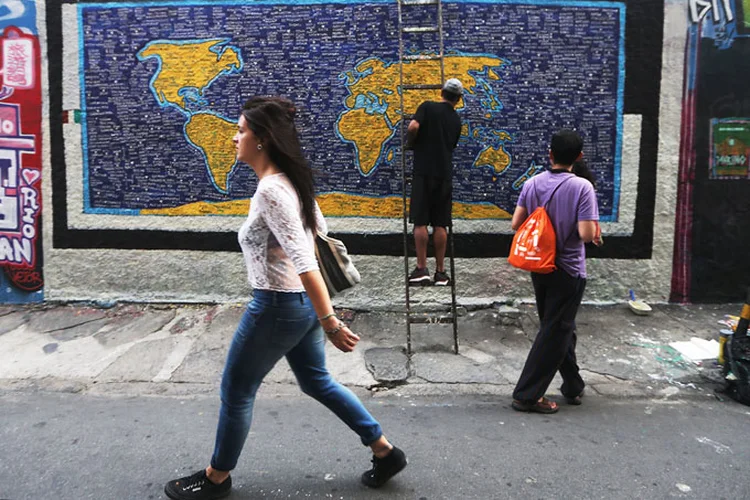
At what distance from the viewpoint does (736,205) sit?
5797 mm

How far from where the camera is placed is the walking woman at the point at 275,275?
7.60ft

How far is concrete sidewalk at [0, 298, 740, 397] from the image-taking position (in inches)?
170

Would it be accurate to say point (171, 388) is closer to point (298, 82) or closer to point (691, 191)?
point (298, 82)

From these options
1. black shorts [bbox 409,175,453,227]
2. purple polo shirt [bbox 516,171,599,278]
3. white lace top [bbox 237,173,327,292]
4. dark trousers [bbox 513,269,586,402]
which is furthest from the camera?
black shorts [bbox 409,175,453,227]

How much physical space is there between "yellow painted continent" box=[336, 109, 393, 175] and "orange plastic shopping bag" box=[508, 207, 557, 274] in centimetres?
240

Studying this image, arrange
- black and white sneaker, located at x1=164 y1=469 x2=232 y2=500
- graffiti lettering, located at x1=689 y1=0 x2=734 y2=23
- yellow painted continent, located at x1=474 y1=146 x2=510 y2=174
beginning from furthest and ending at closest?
yellow painted continent, located at x1=474 y1=146 x2=510 y2=174
graffiti lettering, located at x1=689 y1=0 x2=734 y2=23
black and white sneaker, located at x1=164 y1=469 x2=232 y2=500

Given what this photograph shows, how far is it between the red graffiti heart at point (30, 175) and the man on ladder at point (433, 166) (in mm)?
3871

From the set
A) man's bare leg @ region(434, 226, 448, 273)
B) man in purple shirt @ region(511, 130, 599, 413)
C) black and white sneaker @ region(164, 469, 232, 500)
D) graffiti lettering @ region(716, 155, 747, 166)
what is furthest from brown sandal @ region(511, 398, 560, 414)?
graffiti lettering @ region(716, 155, 747, 166)

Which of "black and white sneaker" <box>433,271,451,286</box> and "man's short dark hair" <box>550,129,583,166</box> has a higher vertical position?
"man's short dark hair" <box>550,129,583,166</box>

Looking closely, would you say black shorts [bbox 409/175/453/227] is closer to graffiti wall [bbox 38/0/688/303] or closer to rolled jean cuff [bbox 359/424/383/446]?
graffiti wall [bbox 38/0/688/303]

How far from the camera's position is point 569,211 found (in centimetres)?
356

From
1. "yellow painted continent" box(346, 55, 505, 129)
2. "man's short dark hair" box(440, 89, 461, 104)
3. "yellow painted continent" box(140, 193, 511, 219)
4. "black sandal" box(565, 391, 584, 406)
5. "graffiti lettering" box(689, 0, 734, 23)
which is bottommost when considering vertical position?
"black sandal" box(565, 391, 584, 406)

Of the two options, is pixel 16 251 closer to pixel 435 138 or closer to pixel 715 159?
pixel 435 138

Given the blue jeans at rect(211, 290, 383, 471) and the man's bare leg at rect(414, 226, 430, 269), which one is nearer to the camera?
the blue jeans at rect(211, 290, 383, 471)
